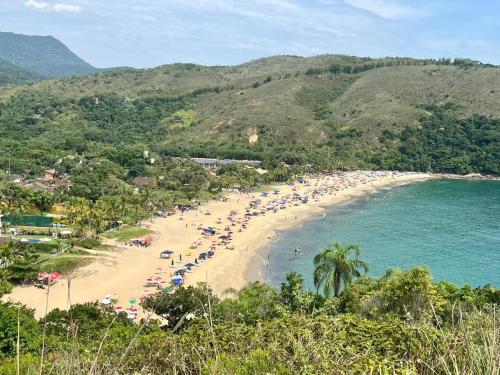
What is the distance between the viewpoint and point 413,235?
5631 cm

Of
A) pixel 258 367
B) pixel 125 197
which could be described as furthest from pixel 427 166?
pixel 258 367

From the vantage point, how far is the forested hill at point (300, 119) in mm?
103250

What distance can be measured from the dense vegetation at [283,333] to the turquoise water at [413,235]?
17.1 metres

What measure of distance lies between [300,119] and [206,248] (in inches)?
3219

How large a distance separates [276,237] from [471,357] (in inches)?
1964

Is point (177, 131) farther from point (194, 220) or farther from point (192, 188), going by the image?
point (194, 220)

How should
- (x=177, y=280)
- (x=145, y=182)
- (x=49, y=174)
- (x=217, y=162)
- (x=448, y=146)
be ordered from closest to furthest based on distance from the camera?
1. (x=177, y=280)
2. (x=145, y=182)
3. (x=49, y=174)
4. (x=217, y=162)
5. (x=448, y=146)

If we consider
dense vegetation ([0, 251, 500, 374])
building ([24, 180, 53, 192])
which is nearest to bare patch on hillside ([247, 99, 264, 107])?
building ([24, 180, 53, 192])

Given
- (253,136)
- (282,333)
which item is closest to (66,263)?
(282,333)

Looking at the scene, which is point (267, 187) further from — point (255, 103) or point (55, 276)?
point (255, 103)

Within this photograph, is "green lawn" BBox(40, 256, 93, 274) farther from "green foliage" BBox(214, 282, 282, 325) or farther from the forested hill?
the forested hill

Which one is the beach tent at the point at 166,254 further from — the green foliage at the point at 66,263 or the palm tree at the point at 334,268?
the palm tree at the point at 334,268

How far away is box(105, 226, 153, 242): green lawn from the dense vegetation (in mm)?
23781

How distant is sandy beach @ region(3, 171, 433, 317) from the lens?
115 ft
